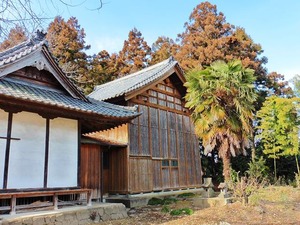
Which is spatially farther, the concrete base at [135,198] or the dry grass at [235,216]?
the concrete base at [135,198]

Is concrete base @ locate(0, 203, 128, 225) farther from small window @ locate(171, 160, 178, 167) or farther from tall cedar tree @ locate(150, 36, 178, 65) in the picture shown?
tall cedar tree @ locate(150, 36, 178, 65)

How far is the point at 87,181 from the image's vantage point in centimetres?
1113

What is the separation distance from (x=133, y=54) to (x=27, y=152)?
87.9 feet

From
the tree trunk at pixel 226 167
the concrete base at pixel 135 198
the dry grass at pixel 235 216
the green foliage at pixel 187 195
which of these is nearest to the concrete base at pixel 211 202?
the dry grass at pixel 235 216

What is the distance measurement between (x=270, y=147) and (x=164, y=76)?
1105 centimetres

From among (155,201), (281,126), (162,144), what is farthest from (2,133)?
(281,126)

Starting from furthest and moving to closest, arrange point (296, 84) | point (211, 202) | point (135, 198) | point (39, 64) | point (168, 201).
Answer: point (296, 84)
point (168, 201)
point (135, 198)
point (211, 202)
point (39, 64)

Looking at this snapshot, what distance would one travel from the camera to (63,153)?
9.09 m

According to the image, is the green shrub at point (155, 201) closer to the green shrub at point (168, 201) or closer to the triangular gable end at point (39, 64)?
the green shrub at point (168, 201)

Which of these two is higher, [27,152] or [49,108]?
Result: [49,108]

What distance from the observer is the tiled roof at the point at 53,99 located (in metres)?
7.63

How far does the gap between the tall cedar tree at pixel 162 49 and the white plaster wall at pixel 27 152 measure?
23284 millimetres

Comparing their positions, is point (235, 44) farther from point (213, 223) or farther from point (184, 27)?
point (213, 223)

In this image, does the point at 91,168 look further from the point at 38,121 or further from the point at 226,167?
the point at 226,167
